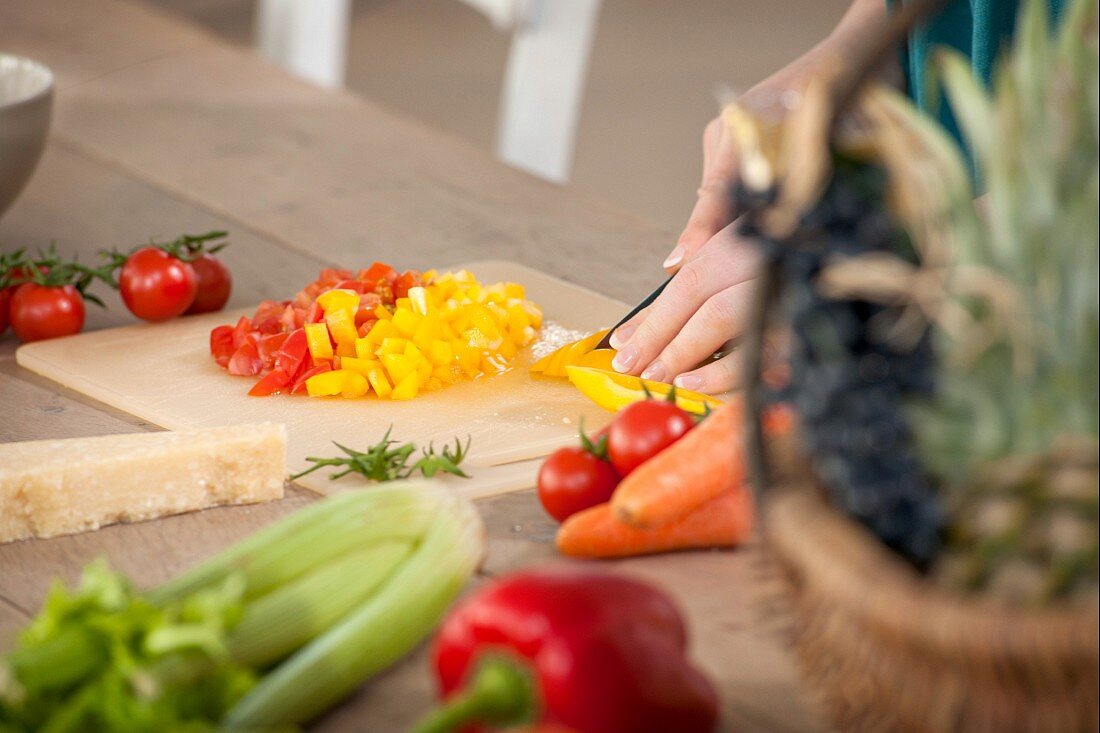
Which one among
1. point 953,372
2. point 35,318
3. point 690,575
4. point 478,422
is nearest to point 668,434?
point 690,575

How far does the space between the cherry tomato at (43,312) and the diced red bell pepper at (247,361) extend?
335mm

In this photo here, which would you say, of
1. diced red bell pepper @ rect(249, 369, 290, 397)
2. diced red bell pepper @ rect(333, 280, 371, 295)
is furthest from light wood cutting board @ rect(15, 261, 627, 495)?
diced red bell pepper @ rect(333, 280, 371, 295)

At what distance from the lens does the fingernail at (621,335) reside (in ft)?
7.02

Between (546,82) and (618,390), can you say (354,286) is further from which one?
(546,82)

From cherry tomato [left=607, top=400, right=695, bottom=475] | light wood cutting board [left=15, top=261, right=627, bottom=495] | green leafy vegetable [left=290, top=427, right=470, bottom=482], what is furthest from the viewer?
light wood cutting board [left=15, top=261, right=627, bottom=495]

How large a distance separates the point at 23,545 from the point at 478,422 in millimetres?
625

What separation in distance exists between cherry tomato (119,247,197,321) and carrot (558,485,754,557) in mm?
1024

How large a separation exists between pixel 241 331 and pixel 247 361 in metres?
0.07

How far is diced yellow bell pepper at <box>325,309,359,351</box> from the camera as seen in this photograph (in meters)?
2.07

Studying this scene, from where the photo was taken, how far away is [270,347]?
2.10m

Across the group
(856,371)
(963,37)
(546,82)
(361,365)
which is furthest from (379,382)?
(546,82)

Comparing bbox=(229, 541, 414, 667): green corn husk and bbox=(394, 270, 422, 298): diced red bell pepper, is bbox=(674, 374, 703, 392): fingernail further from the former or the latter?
bbox=(229, 541, 414, 667): green corn husk

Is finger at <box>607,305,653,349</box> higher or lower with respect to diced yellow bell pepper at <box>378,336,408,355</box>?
higher

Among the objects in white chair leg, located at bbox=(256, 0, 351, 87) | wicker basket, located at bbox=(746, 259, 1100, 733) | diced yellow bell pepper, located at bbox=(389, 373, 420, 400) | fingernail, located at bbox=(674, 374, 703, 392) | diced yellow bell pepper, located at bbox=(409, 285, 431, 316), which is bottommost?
diced yellow bell pepper, located at bbox=(389, 373, 420, 400)
